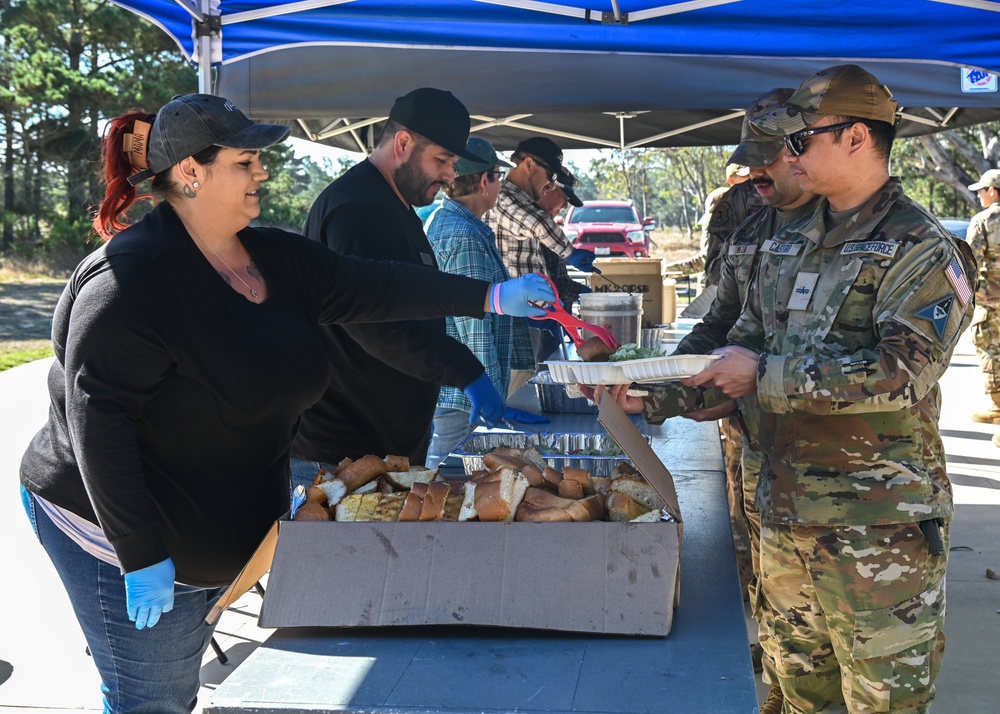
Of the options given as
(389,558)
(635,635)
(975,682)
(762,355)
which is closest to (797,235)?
(762,355)

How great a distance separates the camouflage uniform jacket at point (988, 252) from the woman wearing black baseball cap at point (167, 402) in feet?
22.6

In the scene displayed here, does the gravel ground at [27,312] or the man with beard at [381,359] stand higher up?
the man with beard at [381,359]

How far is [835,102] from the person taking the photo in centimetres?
214

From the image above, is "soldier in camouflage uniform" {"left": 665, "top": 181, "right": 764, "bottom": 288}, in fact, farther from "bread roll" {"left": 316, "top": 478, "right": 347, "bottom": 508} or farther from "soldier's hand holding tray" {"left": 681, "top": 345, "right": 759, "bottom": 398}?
"bread roll" {"left": 316, "top": 478, "right": 347, "bottom": 508}

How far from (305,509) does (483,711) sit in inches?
22.9

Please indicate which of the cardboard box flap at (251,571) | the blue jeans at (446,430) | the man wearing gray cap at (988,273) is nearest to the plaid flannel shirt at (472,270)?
the blue jeans at (446,430)

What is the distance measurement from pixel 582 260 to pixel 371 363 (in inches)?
117

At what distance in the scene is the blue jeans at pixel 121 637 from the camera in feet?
6.40

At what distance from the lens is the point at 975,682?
357 centimetres

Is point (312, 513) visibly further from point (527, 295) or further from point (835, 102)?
point (835, 102)

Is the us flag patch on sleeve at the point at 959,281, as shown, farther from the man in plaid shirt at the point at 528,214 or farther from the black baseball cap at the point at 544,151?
the black baseball cap at the point at 544,151

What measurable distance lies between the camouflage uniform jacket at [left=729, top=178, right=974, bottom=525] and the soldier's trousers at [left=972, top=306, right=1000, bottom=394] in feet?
19.9

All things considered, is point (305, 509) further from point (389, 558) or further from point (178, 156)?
point (178, 156)

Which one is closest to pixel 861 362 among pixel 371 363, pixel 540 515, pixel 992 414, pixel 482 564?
pixel 540 515
